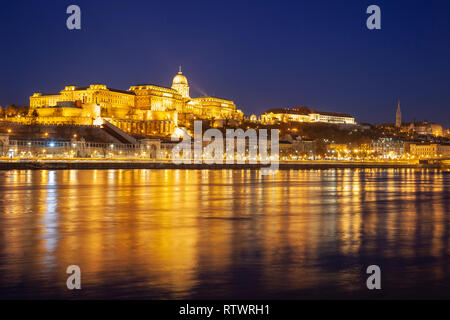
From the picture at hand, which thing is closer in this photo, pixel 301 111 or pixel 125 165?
pixel 125 165

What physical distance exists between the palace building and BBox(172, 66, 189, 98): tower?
604cm

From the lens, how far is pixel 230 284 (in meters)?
6.39

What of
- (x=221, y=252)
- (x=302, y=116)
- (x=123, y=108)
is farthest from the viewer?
(x=302, y=116)

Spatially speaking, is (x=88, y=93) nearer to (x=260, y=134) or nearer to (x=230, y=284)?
(x=260, y=134)

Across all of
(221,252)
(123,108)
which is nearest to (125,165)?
(123,108)

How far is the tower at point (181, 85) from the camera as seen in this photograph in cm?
14138

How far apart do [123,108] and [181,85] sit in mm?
34234

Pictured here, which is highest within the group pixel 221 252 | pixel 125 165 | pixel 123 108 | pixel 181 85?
pixel 181 85

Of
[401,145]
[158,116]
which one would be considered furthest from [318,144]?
[158,116]

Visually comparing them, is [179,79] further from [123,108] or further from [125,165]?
[125,165]

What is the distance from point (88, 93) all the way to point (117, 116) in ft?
24.8

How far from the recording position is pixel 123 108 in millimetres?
110625

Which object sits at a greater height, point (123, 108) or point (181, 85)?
point (181, 85)

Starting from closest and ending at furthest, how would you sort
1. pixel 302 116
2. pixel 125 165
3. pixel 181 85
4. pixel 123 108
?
pixel 125 165, pixel 123 108, pixel 181 85, pixel 302 116
